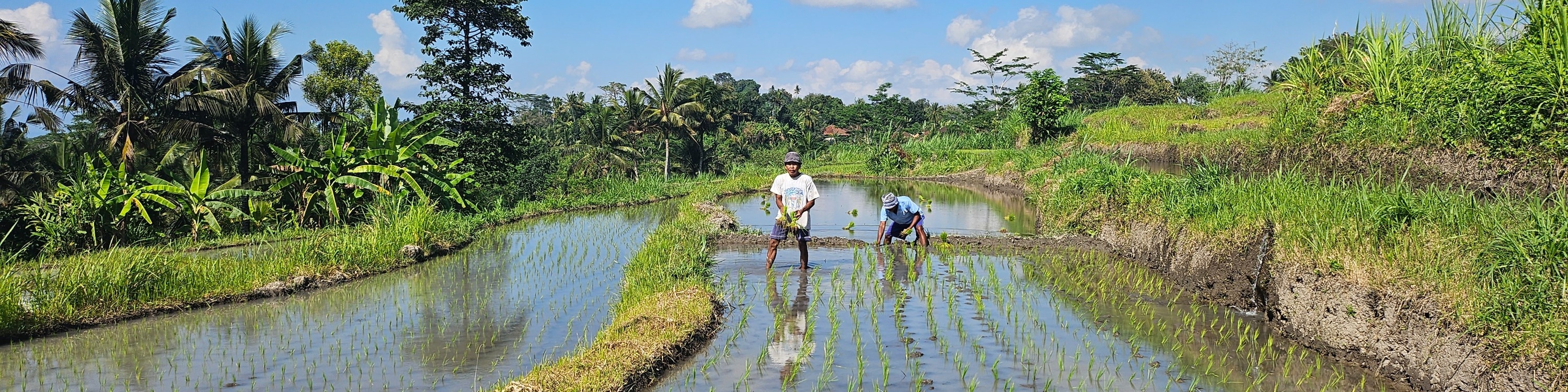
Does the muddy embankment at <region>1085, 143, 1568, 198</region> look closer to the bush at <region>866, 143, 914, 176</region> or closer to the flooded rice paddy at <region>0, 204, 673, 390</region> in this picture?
the flooded rice paddy at <region>0, 204, 673, 390</region>

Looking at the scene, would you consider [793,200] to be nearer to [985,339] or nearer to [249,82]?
[985,339]

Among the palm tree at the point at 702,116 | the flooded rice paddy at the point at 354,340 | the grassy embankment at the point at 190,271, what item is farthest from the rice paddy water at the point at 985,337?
the palm tree at the point at 702,116

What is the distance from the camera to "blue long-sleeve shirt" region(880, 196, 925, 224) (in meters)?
11.1

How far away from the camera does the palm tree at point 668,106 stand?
32594 millimetres

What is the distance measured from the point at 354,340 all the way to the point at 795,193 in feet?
13.7

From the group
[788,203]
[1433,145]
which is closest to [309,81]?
[788,203]

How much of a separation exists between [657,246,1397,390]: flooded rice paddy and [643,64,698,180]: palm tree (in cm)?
2324

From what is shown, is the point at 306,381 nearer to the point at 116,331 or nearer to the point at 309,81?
the point at 116,331

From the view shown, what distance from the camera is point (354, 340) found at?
700cm

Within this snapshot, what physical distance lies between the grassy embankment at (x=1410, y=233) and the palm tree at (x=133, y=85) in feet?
53.9

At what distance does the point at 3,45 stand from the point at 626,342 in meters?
11.6

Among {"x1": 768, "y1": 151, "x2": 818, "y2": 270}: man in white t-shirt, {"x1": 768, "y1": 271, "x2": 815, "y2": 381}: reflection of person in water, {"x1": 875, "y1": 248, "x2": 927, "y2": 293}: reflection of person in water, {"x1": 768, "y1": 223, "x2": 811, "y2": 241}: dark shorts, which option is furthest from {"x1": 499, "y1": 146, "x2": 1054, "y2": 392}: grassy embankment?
{"x1": 875, "y1": 248, "x2": 927, "y2": 293}: reflection of person in water

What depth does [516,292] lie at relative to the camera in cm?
915

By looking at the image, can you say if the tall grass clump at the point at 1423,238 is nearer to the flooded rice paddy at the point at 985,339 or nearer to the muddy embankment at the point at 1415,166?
the muddy embankment at the point at 1415,166
